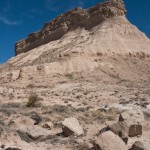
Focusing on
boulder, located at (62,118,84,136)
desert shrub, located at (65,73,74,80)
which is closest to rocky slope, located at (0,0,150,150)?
boulder, located at (62,118,84,136)

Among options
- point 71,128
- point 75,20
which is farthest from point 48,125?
point 75,20

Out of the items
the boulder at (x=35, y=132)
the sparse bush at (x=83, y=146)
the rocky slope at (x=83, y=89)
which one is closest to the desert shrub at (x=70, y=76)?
the rocky slope at (x=83, y=89)

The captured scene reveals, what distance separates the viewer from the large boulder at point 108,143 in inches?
325

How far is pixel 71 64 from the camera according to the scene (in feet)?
109

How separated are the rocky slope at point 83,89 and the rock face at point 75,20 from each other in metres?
0.14

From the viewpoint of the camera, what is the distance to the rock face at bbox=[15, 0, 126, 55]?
148ft

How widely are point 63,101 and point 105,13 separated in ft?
88.5

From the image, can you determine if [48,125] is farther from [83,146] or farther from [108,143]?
[108,143]

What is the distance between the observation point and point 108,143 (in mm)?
8336

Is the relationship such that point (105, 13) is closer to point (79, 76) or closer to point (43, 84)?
point (79, 76)

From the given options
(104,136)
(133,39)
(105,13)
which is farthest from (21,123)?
(105,13)

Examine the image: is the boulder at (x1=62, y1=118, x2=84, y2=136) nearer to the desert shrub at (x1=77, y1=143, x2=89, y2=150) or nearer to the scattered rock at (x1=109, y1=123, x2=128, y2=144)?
the desert shrub at (x1=77, y1=143, x2=89, y2=150)

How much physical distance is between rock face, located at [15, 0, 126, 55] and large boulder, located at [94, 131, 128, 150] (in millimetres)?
37261

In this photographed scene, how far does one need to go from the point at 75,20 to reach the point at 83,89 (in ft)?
78.1
